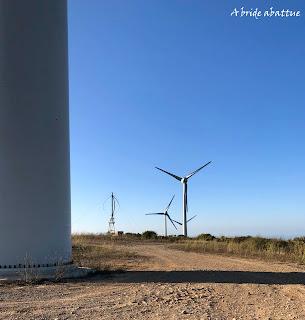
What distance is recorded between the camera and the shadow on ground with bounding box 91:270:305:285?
13.7 meters

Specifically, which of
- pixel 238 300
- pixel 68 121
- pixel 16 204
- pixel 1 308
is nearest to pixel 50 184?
pixel 16 204

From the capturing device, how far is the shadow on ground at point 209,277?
44.9 feet

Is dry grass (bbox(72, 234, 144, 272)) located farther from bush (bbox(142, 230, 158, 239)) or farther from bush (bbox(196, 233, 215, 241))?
bush (bbox(142, 230, 158, 239))

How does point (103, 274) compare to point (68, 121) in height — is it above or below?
below

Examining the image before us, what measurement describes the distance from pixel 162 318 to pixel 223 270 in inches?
329

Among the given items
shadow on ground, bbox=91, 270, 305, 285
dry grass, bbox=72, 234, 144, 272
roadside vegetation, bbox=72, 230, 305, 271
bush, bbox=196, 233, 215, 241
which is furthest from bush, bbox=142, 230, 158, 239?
shadow on ground, bbox=91, 270, 305, 285

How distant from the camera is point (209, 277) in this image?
14523 mm

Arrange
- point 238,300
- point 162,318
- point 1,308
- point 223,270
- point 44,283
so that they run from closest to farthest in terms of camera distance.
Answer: point 162,318 < point 1,308 < point 238,300 < point 44,283 < point 223,270

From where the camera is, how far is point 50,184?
47.2 feet

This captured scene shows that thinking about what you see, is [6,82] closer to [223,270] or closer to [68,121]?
[68,121]

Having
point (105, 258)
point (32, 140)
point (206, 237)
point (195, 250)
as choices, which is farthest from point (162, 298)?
point (206, 237)

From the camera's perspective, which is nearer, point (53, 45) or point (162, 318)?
point (162, 318)

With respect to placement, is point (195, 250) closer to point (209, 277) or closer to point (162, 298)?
point (209, 277)

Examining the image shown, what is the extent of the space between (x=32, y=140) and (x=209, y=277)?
5.83 meters
